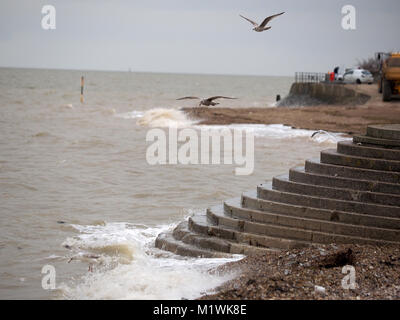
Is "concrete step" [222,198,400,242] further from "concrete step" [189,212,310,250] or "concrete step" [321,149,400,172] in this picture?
"concrete step" [321,149,400,172]

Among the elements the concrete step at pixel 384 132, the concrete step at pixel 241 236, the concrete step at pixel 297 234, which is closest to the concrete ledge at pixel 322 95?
the concrete step at pixel 384 132

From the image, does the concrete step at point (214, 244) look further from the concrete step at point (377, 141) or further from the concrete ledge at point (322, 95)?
the concrete ledge at point (322, 95)

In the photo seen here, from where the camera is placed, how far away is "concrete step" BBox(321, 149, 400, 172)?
980cm

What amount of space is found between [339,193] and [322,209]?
342mm

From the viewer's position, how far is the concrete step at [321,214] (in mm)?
9344

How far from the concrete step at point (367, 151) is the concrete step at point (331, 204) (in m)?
0.86

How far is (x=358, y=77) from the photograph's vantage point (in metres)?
52.6

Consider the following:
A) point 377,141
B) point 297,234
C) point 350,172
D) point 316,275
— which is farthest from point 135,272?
point 377,141

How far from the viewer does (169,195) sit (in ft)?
54.5

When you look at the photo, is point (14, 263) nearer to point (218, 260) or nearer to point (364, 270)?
point (218, 260)

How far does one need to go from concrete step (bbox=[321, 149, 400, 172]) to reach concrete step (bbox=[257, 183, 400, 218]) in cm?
66

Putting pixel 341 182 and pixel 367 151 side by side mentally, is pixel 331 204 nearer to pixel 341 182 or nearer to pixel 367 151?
pixel 341 182

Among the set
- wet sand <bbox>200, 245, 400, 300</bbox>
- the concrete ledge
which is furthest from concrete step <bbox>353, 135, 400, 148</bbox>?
the concrete ledge
